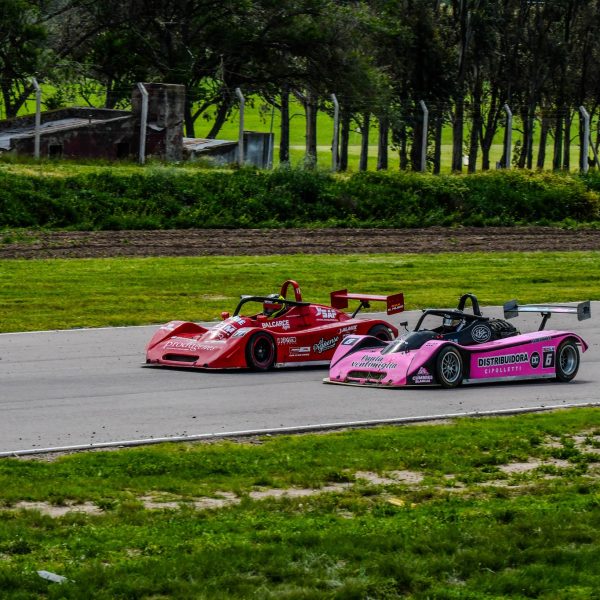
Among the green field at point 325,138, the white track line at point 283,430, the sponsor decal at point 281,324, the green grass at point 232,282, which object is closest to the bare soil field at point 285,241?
the green grass at point 232,282

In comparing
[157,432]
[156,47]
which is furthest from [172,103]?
[157,432]

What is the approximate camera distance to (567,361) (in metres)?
17.1

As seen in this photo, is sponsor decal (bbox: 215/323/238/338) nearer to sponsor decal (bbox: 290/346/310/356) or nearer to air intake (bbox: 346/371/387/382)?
sponsor decal (bbox: 290/346/310/356)

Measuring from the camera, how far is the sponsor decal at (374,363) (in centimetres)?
1603

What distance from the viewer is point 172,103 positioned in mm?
41500

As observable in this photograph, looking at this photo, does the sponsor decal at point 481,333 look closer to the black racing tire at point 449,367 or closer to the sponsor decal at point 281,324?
the black racing tire at point 449,367

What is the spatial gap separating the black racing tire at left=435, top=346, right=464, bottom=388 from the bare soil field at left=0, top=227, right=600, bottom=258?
45.8ft

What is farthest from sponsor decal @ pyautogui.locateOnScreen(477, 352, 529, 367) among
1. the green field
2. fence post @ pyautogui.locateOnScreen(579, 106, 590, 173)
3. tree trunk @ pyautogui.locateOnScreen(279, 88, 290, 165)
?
the green field

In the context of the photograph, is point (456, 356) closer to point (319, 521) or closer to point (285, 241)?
point (319, 521)

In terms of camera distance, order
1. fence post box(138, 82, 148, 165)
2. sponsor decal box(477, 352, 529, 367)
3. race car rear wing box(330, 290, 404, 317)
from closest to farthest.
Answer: sponsor decal box(477, 352, 529, 367) < race car rear wing box(330, 290, 404, 317) < fence post box(138, 82, 148, 165)

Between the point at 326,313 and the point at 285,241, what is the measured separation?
47.8 feet

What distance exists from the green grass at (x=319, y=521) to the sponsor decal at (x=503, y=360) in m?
3.31

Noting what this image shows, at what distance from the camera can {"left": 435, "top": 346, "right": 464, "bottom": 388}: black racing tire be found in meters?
15.9

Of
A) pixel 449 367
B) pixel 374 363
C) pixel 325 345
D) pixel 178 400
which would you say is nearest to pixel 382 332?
pixel 325 345
